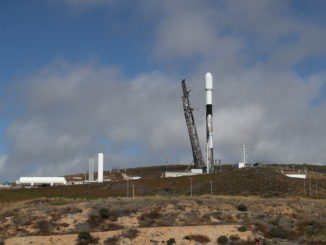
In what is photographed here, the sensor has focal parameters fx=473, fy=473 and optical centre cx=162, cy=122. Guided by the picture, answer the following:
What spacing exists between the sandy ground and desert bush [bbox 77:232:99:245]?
53cm

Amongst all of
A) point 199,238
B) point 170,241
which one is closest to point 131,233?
point 170,241

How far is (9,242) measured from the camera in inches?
1859

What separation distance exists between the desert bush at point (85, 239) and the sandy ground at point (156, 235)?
1.74 feet

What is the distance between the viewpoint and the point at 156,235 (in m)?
48.5

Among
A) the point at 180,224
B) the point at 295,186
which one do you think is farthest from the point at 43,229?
the point at 295,186

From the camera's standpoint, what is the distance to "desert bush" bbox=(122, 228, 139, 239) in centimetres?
4861

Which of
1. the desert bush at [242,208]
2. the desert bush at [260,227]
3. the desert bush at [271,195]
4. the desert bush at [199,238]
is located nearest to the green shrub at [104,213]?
the desert bush at [199,238]

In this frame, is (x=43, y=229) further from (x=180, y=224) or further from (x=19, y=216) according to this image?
(x=180, y=224)

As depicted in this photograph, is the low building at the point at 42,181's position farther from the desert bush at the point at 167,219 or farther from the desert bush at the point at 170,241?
the desert bush at the point at 170,241

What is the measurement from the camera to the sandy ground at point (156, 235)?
155ft

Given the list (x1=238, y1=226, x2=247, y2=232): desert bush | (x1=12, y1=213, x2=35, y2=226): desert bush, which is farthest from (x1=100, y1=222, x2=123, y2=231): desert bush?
(x1=238, y1=226, x2=247, y2=232): desert bush

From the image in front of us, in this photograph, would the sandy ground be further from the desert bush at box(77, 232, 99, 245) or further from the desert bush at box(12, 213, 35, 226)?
the desert bush at box(12, 213, 35, 226)

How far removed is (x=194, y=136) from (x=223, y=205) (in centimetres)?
6503

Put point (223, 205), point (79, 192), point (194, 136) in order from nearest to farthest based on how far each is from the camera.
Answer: point (223, 205) → point (79, 192) → point (194, 136)
